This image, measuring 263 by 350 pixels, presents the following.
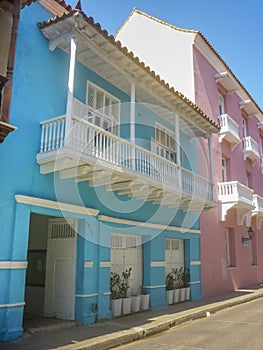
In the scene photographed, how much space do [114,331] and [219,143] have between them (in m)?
10.6

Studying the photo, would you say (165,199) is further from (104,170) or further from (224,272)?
(224,272)

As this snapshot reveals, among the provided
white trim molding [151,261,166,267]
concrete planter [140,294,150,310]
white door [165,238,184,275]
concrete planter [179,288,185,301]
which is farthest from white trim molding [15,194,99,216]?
concrete planter [179,288,185,301]

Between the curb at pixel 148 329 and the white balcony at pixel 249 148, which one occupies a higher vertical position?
the white balcony at pixel 249 148

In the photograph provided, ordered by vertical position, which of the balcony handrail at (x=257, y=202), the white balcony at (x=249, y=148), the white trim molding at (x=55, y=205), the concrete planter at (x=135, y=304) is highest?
the white balcony at (x=249, y=148)

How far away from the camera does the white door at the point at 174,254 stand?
11891 millimetres

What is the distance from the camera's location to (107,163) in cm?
781

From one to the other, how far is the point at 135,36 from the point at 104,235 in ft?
37.9

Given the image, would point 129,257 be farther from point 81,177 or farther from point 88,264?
point 81,177

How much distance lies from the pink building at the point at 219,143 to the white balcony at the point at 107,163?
12.8ft

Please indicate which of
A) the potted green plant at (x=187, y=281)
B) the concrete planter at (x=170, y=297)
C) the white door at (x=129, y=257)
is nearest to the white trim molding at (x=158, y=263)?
the white door at (x=129, y=257)

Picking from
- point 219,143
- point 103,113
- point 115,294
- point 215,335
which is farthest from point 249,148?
point 215,335

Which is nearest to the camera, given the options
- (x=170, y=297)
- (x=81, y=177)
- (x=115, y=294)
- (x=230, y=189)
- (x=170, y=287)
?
(x=81, y=177)

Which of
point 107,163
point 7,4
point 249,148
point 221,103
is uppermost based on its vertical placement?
point 221,103

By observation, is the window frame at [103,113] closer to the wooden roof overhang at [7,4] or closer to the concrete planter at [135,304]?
the wooden roof overhang at [7,4]
